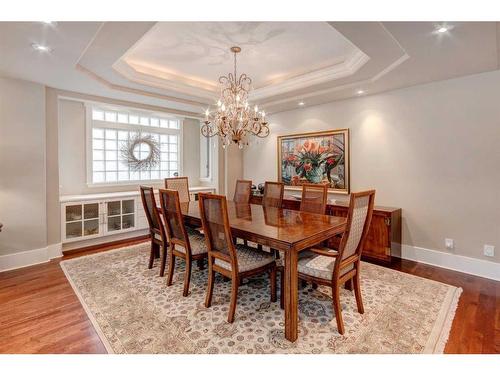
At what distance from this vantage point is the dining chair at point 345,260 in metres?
1.99

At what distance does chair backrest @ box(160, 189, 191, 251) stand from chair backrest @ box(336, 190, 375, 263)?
151cm

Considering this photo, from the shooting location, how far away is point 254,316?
7.39 feet

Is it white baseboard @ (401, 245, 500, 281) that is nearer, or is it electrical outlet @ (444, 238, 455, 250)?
white baseboard @ (401, 245, 500, 281)

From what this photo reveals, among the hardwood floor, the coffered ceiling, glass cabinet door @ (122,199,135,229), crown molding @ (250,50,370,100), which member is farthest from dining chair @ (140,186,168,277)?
crown molding @ (250,50,370,100)

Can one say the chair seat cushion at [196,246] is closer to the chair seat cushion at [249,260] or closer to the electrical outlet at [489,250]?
the chair seat cushion at [249,260]

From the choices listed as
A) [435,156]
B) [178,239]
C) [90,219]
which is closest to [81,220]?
[90,219]

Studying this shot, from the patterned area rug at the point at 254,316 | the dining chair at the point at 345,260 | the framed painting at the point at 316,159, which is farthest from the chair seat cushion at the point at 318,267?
the framed painting at the point at 316,159

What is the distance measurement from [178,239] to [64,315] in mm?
1159

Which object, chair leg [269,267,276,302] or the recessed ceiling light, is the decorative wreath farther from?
chair leg [269,267,276,302]

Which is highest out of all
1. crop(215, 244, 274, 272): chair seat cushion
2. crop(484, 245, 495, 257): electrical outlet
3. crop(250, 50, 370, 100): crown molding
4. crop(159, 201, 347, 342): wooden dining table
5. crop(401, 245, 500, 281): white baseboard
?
crop(250, 50, 370, 100): crown molding

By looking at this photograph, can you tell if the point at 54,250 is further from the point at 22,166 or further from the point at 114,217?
the point at 22,166

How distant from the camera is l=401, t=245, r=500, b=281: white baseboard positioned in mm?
3043
